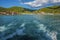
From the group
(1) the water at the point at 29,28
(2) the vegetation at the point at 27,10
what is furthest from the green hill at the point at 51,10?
(1) the water at the point at 29,28

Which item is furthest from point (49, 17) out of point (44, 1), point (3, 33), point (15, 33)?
point (3, 33)

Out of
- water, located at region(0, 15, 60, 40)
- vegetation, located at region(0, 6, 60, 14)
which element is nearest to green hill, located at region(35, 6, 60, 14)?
vegetation, located at region(0, 6, 60, 14)

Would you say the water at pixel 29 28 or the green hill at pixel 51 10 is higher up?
the green hill at pixel 51 10

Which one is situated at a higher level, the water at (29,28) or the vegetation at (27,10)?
the vegetation at (27,10)

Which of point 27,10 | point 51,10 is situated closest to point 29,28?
point 27,10

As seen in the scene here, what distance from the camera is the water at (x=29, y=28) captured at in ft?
9.71

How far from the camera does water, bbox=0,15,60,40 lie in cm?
296

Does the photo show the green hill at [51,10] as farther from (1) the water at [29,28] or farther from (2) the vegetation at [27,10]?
(1) the water at [29,28]

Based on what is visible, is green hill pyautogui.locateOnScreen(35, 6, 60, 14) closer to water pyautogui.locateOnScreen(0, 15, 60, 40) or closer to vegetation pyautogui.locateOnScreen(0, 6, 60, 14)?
vegetation pyautogui.locateOnScreen(0, 6, 60, 14)

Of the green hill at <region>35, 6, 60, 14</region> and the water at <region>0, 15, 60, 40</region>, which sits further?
the green hill at <region>35, 6, 60, 14</region>

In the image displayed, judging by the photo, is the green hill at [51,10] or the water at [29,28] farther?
the green hill at [51,10]

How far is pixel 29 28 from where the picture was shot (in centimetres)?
299

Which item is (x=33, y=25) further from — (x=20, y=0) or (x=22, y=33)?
(x=20, y=0)

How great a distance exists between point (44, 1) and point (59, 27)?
73cm
